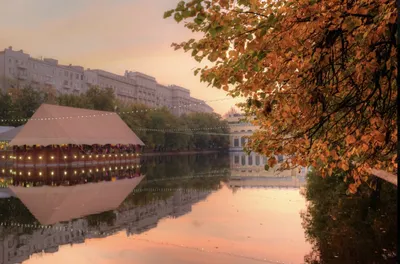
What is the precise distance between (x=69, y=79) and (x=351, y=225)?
276 ft

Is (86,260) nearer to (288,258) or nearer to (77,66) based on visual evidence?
(288,258)

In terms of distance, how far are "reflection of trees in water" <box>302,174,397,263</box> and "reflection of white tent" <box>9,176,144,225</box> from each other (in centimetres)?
756

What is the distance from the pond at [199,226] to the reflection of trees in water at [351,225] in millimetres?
23

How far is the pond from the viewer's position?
896cm

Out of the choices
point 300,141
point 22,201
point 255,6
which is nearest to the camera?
point 255,6

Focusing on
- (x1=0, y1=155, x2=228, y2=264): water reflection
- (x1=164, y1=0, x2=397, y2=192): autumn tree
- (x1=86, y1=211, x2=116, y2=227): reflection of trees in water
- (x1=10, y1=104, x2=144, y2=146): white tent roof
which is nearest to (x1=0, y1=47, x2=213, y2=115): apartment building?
(x1=10, y1=104, x2=144, y2=146): white tent roof

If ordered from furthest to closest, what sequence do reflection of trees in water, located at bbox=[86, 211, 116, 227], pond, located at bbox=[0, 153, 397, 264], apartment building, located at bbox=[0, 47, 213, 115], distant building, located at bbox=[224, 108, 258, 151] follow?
distant building, located at bbox=[224, 108, 258, 151] → apartment building, located at bbox=[0, 47, 213, 115] → reflection of trees in water, located at bbox=[86, 211, 116, 227] → pond, located at bbox=[0, 153, 397, 264]

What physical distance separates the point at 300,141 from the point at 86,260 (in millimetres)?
5733

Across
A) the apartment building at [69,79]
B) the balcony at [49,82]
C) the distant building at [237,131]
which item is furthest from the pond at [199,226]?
the distant building at [237,131]

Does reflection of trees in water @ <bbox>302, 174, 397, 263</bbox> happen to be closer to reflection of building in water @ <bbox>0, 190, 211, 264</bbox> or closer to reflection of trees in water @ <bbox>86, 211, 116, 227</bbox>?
reflection of building in water @ <bbox>0, 190, 211, 264</bbox>

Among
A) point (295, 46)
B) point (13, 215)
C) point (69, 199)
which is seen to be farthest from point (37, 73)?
point (295, 46)

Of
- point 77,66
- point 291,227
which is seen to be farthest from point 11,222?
point 77,66

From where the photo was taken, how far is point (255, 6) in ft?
13.4

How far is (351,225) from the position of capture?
11180 millimetres
